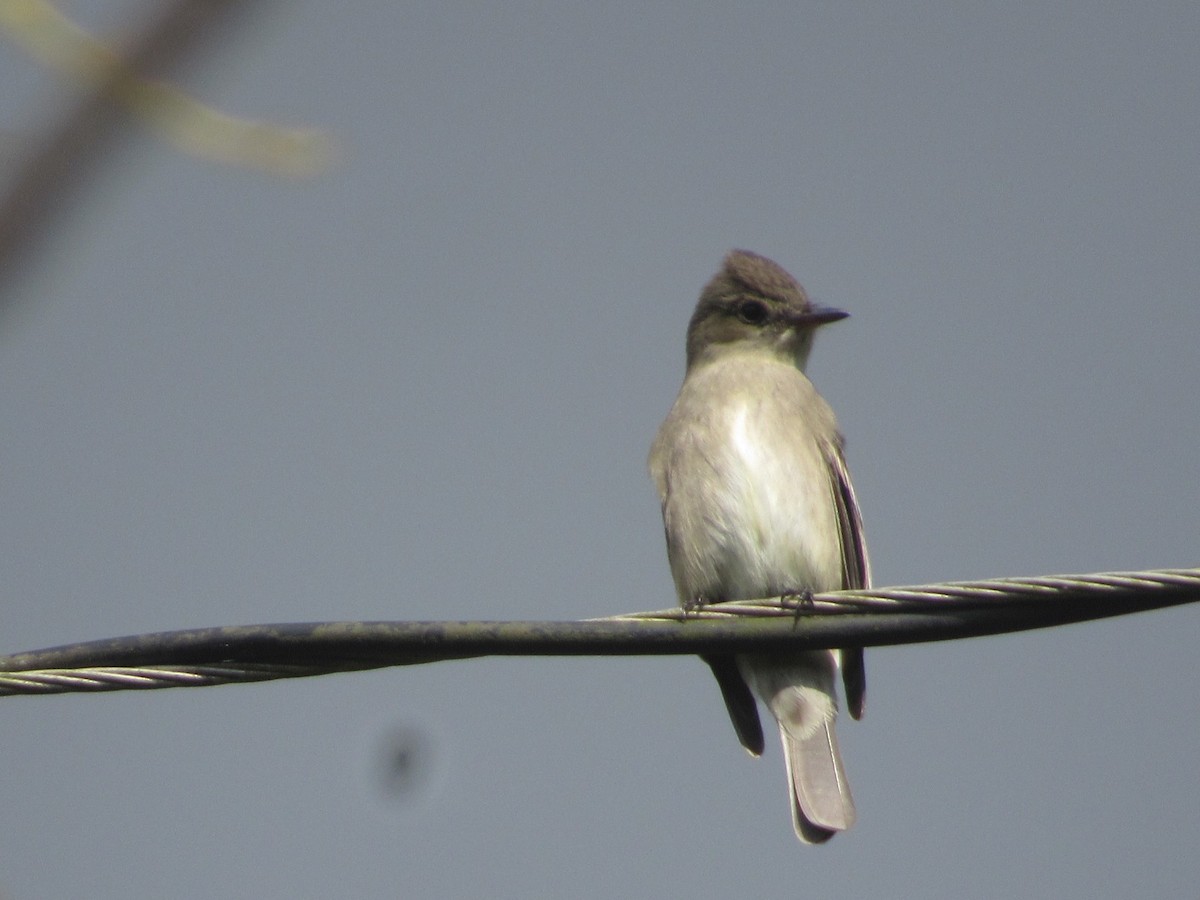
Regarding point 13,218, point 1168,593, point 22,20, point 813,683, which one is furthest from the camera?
point 813,683

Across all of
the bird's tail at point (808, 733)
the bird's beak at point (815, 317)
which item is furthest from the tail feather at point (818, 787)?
the bird's beak at point (815, 317)

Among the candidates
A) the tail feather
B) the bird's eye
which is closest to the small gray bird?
the tail feather

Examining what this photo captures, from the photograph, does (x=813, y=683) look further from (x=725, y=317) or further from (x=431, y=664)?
(x=431, y=664)

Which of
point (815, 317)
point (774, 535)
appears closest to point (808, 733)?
point (774, 535)

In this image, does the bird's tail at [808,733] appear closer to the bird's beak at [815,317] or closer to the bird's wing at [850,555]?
the bird's wing at [850,555]

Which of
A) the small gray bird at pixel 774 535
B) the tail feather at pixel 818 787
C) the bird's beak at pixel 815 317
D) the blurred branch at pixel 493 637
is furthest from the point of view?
the bird's beak at pixel 815 317

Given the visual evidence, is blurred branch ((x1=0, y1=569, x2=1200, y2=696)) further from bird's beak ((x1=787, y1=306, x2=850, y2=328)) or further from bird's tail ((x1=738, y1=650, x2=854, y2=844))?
bird's beak ((x1=787, y1=306, x2=850, y2=328))

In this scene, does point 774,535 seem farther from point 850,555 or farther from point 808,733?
point 808,733

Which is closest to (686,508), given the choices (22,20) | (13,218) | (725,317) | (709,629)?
(725,317)
